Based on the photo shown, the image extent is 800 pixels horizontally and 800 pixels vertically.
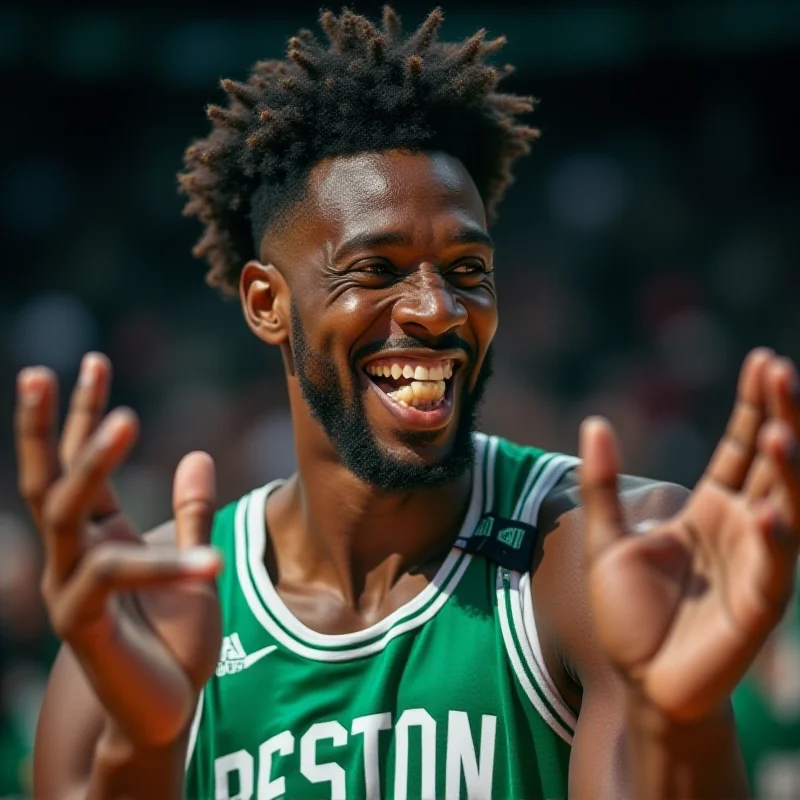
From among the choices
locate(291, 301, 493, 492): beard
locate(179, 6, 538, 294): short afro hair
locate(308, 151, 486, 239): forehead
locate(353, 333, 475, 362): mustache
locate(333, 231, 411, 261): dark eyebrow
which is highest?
locate(179, 6, 538, 294): short afro hair

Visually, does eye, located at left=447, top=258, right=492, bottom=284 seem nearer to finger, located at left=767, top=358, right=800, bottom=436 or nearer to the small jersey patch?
the small jersey patch

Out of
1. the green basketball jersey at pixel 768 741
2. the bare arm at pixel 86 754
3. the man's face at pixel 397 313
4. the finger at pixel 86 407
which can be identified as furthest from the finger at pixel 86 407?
the green basketball jersey at pixel 768 741

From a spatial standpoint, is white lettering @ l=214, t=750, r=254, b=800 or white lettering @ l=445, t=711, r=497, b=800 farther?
white lettering @ l=214, t=750, r=254, b=800

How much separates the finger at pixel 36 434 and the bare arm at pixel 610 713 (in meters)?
1.22

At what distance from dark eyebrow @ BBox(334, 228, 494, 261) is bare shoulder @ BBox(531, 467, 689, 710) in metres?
0.78

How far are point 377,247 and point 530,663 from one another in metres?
1.19

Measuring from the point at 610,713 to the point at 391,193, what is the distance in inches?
59.5

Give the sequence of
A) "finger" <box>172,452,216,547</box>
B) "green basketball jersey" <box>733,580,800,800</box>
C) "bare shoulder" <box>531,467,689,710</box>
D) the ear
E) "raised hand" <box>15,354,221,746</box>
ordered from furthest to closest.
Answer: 1. "green basketball jersey" <box>733,580,800,800</box>
2. the ear
3. "bare shoulder" <box>531,467,689,710</box>
4. "finger" <box>172,452,216,547</box>
5. "raised hand" <box>15,354,221,746</box>

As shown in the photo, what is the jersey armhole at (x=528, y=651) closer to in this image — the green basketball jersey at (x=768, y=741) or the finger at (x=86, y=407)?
the finger at (x=86, y=407)

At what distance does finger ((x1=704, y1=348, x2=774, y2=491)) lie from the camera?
7.58 feet

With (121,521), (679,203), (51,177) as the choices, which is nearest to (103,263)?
(51,177)

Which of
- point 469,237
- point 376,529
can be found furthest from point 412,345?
point 376,529

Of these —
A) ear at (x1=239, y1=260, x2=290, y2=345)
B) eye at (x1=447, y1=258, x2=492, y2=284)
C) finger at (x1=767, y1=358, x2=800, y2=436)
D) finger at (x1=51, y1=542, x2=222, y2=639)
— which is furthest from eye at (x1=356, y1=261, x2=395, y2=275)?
finger at (x1=767, y1=358, x2=800, y2=436)

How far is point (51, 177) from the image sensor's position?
451 inches
